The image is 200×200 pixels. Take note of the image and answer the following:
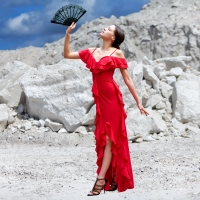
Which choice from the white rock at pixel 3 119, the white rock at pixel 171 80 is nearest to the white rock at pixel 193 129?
the white rock at pixel 171 80

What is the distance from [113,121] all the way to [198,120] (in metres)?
7.36

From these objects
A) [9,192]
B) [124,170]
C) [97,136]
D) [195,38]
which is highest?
[195,38]

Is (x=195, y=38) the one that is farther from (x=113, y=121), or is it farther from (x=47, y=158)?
(x=113, y=121)

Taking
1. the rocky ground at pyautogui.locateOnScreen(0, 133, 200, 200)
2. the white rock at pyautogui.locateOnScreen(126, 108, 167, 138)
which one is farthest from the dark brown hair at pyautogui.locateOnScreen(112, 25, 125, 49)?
the white rock at pyautogui.locateOnScreen(126, 108, 167, 138)

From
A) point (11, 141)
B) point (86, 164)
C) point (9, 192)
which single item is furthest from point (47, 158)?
point (9, 192)

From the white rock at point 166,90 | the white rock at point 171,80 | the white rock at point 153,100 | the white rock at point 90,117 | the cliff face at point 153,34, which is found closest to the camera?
the white rock at point 90,117

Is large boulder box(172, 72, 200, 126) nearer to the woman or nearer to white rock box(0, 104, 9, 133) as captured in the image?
white rock box(0, 104, 9, 133)

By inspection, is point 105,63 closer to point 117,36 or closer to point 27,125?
point 117,36

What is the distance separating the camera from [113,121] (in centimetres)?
592

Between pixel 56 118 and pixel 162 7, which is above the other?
pixel 162 7

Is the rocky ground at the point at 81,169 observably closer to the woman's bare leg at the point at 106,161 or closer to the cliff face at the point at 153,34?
the woman's bare leg at the point at 106,161

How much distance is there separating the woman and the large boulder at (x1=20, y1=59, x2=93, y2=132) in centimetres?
596

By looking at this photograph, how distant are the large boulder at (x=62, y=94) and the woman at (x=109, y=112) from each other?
5960 millimetres

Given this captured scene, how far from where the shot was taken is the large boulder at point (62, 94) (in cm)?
1211
